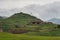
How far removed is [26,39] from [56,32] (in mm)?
29408

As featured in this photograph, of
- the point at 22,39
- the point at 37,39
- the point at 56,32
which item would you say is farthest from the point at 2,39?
the point at 56,32

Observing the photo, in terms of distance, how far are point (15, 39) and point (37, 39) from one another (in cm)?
760

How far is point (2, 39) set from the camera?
63.0m

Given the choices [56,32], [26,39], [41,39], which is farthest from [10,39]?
[56,32]

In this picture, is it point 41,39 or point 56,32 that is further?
point 56,32

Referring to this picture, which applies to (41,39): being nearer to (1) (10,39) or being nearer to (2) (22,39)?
(2) (22,39)

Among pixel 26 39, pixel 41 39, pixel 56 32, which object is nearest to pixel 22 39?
pixel 26 39

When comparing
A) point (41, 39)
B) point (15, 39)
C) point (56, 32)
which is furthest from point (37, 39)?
point (56, 32)

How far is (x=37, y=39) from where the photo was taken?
216 feet

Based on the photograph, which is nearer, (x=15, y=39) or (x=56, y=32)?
(x=15, y=39)

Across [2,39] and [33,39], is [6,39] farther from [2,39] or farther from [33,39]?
[33,39]

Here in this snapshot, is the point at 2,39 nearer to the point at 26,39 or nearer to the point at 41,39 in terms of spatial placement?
the point at 26,39

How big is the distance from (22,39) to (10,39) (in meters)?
4.02

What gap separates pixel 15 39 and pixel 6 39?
2.78m
